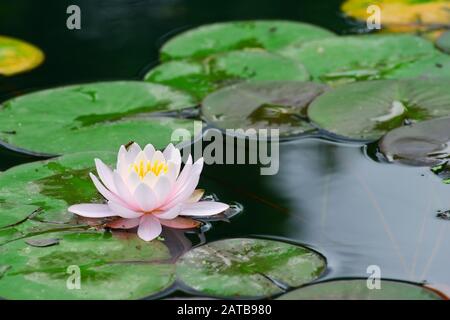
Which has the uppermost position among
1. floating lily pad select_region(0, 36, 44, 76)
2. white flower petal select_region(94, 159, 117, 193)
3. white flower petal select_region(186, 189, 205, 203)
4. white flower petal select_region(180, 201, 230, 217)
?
floating lily pad select_region(0, 36, 44, 76)

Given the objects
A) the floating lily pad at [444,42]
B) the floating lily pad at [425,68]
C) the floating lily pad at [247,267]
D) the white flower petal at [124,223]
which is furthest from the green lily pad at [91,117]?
the floating lily pad at [444,42]

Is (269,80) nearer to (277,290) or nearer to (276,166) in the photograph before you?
(276,166)

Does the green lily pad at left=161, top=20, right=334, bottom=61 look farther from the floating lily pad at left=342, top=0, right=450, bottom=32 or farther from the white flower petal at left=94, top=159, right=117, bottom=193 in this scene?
the white flower petal at left=94, top=159, right=117, bottom=193

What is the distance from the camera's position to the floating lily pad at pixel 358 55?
3828 millimetres

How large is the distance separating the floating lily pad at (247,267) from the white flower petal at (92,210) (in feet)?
1.10

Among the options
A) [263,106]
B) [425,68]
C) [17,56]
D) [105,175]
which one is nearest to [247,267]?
[105,175]

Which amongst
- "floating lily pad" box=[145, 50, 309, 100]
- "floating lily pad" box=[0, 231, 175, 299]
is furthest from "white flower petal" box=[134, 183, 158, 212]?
"floating lily pad" box=[145, 50, 309, 100]

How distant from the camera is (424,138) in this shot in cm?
309

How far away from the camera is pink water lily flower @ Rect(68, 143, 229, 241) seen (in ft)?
8.35

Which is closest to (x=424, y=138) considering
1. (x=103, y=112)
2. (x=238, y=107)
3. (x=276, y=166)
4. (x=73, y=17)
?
(x=276, y=166)

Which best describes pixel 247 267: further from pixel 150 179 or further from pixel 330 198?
pixel 330 198

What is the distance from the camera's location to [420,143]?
3.08m

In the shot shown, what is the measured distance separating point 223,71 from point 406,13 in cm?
130

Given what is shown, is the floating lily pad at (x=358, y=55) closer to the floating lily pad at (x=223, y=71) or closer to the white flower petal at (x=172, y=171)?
the floating lily pad at (x=223, y=71)
